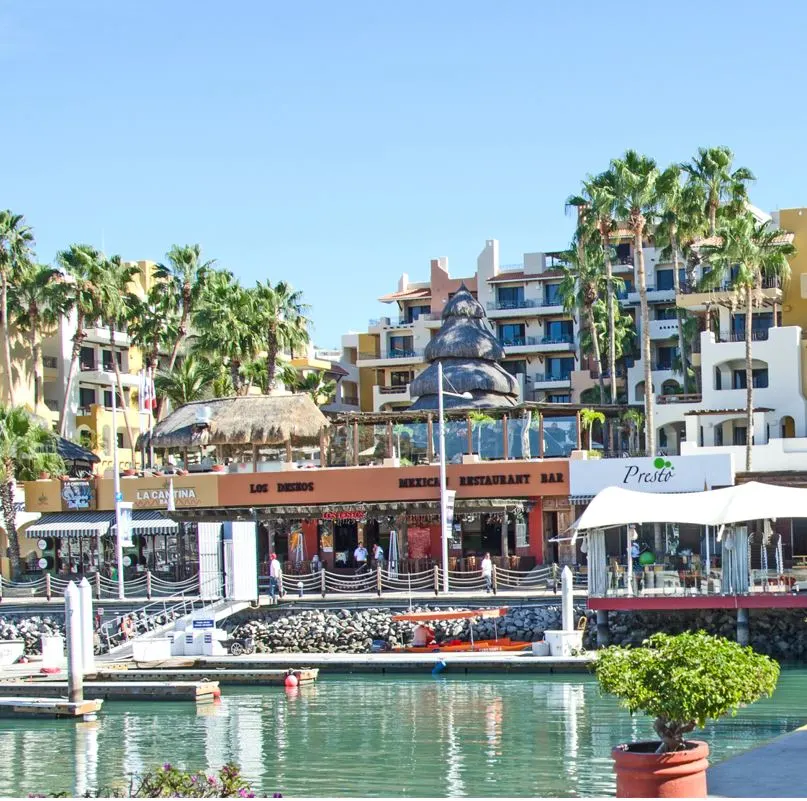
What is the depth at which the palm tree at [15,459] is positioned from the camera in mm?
53562

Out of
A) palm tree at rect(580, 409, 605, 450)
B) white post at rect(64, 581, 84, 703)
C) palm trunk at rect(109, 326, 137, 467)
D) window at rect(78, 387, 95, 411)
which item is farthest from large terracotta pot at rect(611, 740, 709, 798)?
window at rect(78, 387, 95, 411)

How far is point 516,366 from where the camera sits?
85812 millimetres

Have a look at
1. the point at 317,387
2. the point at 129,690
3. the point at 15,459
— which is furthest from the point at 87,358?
the point at 129,690

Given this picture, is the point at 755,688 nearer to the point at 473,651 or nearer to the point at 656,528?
the point at 473,651

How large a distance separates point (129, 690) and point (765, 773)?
20.2m

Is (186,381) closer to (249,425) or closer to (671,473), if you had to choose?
(249,425)

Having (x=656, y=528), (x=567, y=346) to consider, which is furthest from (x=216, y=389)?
(x=656, y=528)

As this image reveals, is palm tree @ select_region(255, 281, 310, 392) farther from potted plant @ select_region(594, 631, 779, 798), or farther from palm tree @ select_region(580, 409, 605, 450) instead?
potted plant @ select_region(594, 631, 779, 798)

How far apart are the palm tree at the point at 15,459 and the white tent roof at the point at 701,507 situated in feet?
78.3

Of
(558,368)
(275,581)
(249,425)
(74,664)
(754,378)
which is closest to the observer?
(74,664)

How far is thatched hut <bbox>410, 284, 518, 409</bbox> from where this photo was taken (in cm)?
5981

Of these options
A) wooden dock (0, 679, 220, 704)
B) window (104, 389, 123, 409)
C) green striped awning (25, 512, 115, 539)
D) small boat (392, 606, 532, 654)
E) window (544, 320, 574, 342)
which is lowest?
wooden dock (0, 679, 220, 704)

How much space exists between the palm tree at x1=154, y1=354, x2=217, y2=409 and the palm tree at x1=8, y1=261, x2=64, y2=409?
5622mm

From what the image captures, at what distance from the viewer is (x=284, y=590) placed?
47125mm
